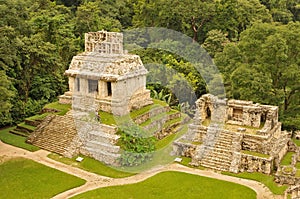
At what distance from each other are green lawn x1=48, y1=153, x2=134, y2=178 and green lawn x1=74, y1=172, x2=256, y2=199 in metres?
1.52

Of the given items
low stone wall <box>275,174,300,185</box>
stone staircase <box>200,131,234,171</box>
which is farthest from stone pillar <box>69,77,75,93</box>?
low stone wall <box>275,174,300,185</box>

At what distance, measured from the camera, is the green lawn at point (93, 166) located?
1964 centimetres

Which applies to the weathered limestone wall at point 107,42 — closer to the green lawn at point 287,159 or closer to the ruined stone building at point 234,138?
the ruined stone building at point 234,138

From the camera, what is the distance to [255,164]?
63.8 ft

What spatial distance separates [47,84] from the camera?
3019 cm

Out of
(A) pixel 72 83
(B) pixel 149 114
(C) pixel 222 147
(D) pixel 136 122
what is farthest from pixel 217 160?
(A) pixel 72 83

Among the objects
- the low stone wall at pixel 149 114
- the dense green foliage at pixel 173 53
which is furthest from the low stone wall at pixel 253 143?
the low stone wall at pixel 149 114

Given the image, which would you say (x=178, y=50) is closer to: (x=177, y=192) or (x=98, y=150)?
(x=98, y=150)

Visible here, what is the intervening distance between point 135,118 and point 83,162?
14.0ft

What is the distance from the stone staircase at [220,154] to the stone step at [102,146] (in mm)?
4628

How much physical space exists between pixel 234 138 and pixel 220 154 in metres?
1.15

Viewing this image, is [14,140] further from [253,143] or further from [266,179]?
[266,179]

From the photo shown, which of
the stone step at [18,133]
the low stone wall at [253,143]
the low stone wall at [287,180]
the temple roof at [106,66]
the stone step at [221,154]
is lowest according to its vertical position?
the stone step at [18,133]

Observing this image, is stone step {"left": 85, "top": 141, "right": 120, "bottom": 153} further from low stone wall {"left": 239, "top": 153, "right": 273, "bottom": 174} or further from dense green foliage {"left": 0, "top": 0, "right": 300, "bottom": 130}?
low stone wall {"left": 239, "top": 153, "right": 273, "bottom": 174}
